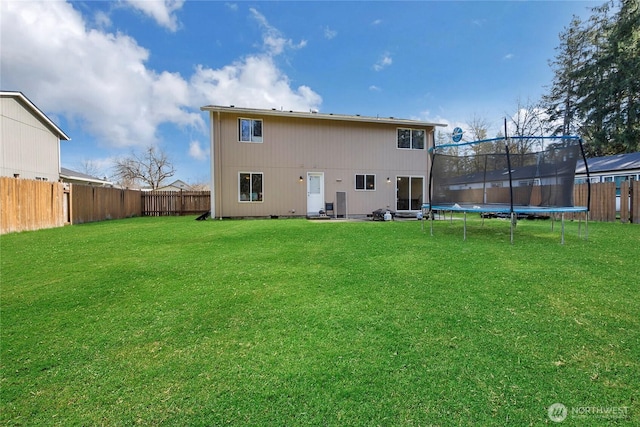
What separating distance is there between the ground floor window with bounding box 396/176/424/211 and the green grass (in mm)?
9471

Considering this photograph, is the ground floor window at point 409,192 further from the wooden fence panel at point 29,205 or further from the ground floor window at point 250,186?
the wooden fence panel at point 29,205

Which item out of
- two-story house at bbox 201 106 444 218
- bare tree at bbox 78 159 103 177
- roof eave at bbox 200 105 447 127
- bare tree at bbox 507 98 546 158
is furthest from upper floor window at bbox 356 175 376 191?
bare tree at bbox 78 159 103 177

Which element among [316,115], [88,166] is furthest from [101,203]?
[88,166]

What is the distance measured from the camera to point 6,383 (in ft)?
5.76

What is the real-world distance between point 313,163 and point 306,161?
1.04 ft

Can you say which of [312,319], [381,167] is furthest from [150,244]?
[381,167]

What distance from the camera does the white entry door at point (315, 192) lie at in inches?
498

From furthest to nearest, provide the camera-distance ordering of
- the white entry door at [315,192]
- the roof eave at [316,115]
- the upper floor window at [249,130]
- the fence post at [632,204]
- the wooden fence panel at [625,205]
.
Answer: the white entry door at [315,192], the upper floor window at [249,130], the roof eave at [316,115], the wooden fence panel at [625,205], the fence post at [632,204]

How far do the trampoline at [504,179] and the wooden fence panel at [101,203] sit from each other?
1196 centimetres

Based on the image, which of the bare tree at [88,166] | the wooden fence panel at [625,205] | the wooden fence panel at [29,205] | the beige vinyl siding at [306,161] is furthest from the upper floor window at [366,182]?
the bare tree at [88,166]

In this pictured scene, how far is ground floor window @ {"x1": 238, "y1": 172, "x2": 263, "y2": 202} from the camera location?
12.0 metres

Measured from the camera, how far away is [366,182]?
1325 cm

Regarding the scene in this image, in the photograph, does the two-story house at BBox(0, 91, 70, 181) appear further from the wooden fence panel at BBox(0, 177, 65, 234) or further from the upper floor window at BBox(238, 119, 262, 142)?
the upper floor window at BBox(238, 119, 262, 142)

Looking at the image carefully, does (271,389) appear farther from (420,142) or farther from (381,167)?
(420,142)
